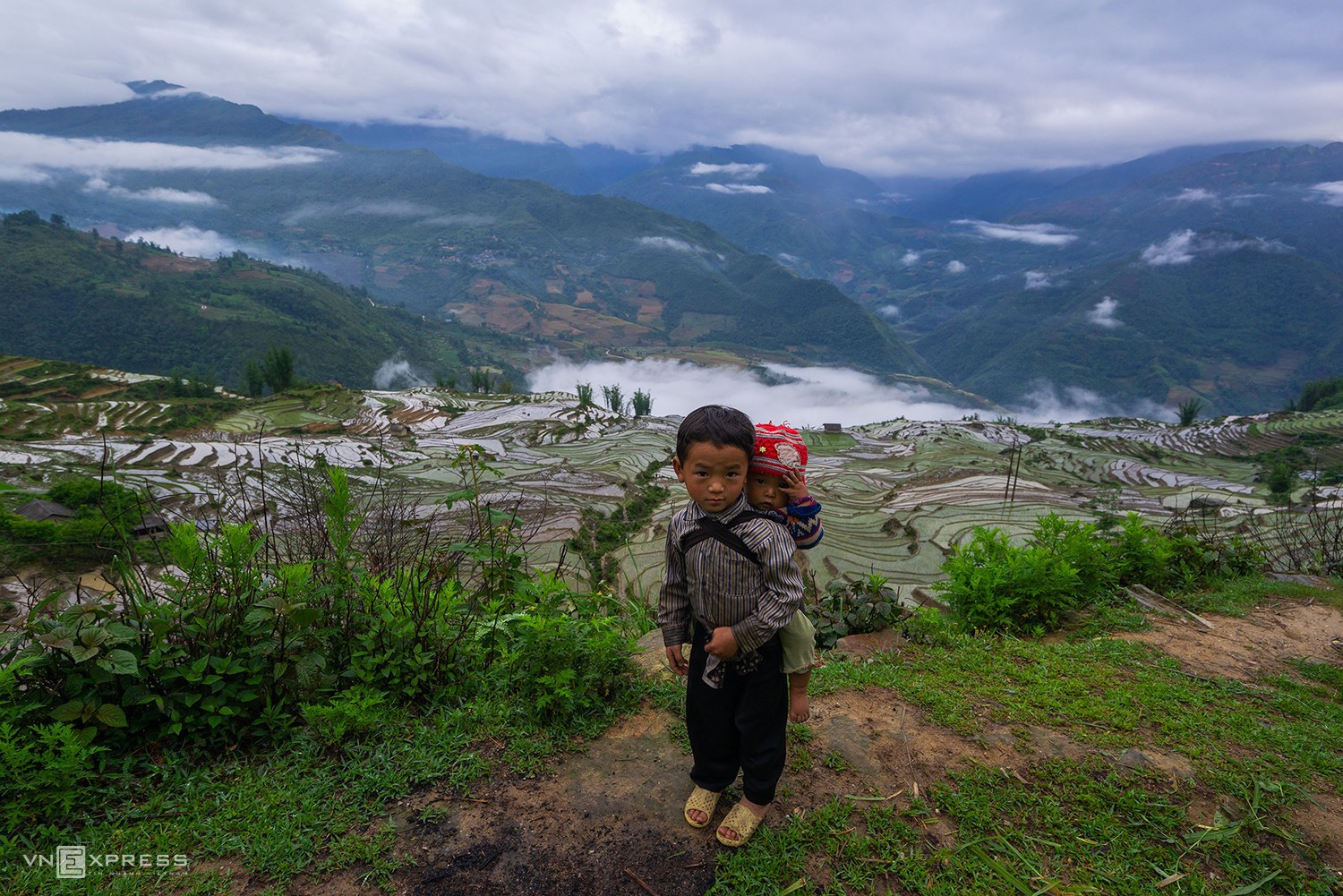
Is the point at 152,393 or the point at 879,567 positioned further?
the point at 152,393

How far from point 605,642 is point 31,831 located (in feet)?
7.65

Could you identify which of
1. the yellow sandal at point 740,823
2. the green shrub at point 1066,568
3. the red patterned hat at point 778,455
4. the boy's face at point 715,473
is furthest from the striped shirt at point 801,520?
the green shrub at point 1066,568

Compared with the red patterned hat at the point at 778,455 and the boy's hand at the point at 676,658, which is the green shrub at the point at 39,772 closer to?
the boy's hand at the point at 676,658

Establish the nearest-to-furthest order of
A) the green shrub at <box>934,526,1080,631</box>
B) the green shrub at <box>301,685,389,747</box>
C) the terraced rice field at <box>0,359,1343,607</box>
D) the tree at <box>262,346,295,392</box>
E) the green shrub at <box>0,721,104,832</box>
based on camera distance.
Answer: the green shrub at <box>0,721,104,832</box> < the green shrub at <box>301,685,389,747</box> < the green shrub at <box>934,526,1080,631</box> < the terraced rice field at <box>0,359,1343,607</box> < the tree at <box>262,346,295,392</box>

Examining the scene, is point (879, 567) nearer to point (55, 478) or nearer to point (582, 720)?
point (582, 720)

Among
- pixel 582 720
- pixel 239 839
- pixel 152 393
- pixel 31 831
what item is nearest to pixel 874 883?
pixel 582 720

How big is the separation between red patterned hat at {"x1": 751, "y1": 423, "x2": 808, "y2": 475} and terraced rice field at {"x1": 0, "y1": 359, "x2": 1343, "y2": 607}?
1577cm

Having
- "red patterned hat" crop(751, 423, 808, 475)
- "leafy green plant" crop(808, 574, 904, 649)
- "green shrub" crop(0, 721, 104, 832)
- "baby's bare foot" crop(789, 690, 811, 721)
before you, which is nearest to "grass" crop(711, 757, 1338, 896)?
"baby's bare foot" crop(789, 690, 811, 721)

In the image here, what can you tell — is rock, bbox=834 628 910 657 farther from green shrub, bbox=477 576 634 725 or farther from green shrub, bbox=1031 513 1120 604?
green shrub, bbox=477 576 634 725

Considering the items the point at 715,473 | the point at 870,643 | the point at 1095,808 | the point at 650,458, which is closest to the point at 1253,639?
the point at 870,643

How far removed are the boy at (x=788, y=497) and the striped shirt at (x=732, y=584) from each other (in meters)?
0.09

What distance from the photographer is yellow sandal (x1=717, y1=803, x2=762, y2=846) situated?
8.09ft

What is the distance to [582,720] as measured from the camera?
3.17 meters

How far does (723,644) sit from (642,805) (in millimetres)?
950
